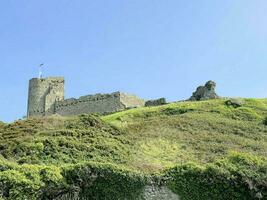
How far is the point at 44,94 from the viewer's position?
76562 millimetres

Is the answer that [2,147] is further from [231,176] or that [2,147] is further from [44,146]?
[231,176]

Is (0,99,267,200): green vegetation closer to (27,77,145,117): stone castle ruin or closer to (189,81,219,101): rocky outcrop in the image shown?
(189,81,219,101): rocky outcrop

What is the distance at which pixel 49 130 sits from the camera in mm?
44781

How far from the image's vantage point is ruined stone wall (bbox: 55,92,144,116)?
7088 cm

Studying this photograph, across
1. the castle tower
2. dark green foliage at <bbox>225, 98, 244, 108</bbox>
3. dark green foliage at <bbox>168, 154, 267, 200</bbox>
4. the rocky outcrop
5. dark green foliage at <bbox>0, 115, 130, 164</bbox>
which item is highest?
the castle tower

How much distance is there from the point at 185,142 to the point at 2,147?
41.1ft

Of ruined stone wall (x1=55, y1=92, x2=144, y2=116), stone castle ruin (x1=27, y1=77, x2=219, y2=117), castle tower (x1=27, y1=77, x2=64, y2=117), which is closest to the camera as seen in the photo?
stone castle ruin (x1=27, y1=77, x2=219, y2=117)

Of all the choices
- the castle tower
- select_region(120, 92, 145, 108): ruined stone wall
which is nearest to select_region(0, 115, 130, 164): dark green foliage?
select_region(120, 92, 145, 108): ruined stone wall

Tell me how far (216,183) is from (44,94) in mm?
44447

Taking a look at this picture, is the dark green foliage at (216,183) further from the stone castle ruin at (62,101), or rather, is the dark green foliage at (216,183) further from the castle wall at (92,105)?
the castle wall at (92,105)

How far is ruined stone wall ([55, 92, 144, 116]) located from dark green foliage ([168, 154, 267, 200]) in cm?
3531

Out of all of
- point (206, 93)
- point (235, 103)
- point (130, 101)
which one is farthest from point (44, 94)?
point (235, 103)

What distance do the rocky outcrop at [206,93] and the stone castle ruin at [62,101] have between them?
670 centimetres

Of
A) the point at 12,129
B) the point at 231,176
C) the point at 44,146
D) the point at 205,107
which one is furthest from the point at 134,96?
the point at 231,176
